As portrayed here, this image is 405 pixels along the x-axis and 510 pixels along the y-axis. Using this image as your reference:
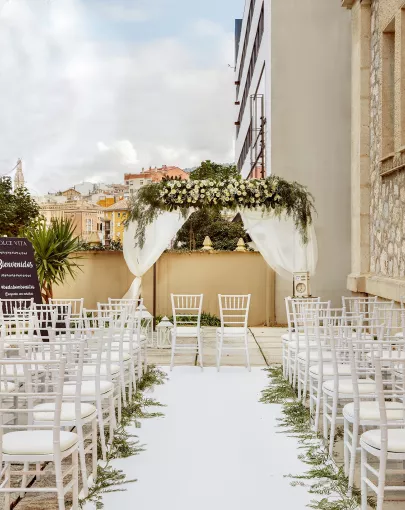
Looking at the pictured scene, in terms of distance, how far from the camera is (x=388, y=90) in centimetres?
Answer: 1084

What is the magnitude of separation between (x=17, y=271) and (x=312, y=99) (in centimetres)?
757

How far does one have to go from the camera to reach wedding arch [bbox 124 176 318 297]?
37.0 ft

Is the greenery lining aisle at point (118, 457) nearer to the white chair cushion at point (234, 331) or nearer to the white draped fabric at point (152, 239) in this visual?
the white chair cushion at point (234, 331)

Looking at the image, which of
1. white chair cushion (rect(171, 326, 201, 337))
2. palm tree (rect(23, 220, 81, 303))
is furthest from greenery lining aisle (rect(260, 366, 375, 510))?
palm tree (rect(23, 220, 81, 303))

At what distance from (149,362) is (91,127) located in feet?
161

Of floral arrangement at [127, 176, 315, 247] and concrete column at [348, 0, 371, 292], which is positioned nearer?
floral arrangement at [127, 176, 315, 247]

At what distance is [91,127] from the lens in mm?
56531

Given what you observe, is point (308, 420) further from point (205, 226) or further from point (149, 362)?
point (205, 226)

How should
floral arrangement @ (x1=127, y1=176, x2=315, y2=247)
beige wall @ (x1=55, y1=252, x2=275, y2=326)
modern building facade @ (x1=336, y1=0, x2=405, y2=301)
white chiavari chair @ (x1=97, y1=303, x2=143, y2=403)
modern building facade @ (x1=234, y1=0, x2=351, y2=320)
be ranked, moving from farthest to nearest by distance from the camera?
beige wall @ (x1=55, y1=252, x2=275, y2=326) < modern building facade @ (x1=234, y1=0, x2=351, y2=320) < floral arrangement @ (x1=127, y1=176, x2=315, y2=247) < modern building facade @ (x1=336, y1=0, x2=405, y2=301) < white chiavari chair @ (x1=97, y1=303, x2=143, y2=403)

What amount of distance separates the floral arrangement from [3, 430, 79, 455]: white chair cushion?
777 centimetres

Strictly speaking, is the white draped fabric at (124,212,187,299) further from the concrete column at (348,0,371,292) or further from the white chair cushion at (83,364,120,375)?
the white chair cushion at (83,364,120,375)

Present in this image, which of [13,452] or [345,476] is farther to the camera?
[345,476]

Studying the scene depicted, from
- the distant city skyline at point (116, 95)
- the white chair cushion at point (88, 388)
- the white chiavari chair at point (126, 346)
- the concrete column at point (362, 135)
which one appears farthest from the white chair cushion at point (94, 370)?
the distant city skyline at point (116, 95)

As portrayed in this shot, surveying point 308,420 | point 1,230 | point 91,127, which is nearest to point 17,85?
point 91,127
